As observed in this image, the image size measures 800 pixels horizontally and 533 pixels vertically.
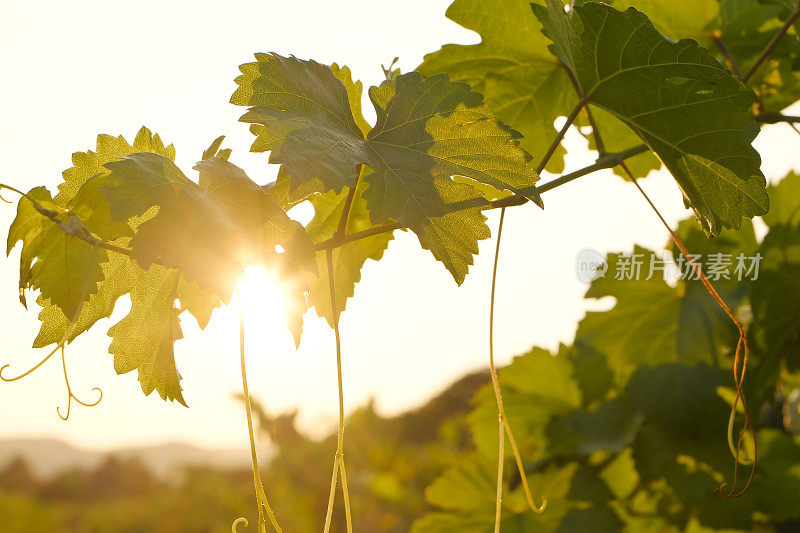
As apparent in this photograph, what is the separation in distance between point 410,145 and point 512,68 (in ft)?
1.12

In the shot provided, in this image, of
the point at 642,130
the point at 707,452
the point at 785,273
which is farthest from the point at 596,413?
the point at 642,130

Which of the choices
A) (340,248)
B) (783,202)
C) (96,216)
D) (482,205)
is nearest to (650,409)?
(783,202)

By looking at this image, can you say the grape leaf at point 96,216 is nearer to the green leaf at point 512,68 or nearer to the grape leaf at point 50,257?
the grape leaf at point 50,257

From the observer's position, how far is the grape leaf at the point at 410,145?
1.20ft

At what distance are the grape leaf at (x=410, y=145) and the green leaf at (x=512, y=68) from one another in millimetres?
283

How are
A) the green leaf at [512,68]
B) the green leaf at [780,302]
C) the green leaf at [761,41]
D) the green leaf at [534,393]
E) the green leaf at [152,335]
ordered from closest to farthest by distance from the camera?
the green leaf at [152,335] < the green leaf at [512,68] < the green leaf at [761,41] < the green leaf at [780,302] < the green leaf at [534,393]

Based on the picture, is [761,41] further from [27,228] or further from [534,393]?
[27,228]

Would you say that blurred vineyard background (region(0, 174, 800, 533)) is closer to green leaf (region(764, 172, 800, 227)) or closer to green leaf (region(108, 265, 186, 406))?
green leaf (region(764, 172, 800, 227))

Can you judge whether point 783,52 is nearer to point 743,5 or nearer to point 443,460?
point 743,5

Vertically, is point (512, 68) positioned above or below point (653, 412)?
above

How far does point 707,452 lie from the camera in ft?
3.07

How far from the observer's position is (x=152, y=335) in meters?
0.42

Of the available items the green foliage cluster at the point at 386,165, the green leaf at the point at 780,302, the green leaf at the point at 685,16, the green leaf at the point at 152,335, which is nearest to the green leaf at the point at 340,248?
the green foliage cluster at the point at 386,165

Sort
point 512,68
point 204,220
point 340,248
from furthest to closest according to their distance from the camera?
point 512,68 < point 340,248 < point 204,220
